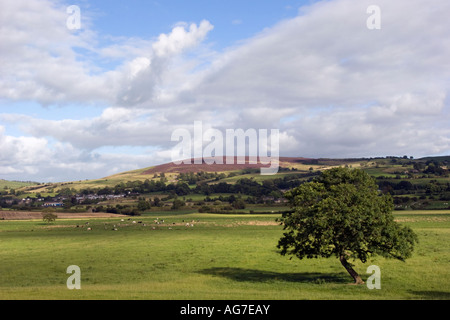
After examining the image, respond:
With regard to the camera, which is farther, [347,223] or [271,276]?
[271,276]

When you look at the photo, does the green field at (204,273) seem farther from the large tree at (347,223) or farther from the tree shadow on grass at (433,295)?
the large tree at (347,223)

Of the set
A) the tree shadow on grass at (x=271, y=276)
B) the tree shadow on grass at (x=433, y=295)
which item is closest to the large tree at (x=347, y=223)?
the tree shadow on grass at (x=271, y=276)

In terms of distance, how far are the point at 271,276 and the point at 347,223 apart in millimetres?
10665

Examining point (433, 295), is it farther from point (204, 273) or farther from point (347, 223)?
point (204, 273)

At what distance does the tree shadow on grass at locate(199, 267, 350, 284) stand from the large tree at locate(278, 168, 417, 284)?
2.77 meters

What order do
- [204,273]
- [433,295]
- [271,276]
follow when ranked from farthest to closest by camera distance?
[204,273] → [271,276] → [433,295]

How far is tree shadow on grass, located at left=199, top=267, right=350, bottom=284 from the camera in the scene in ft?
122

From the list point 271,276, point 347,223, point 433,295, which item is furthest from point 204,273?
point 433,295

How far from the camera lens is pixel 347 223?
108 ft

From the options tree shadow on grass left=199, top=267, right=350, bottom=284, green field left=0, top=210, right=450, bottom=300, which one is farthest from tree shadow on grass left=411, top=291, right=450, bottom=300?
tree shadow on grass left=199, top=267, right=350, bottom=284

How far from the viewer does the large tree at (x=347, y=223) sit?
1326 inches

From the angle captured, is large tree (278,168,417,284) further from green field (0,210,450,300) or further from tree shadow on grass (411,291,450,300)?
tree shadow on grass (411,291,450,300)
